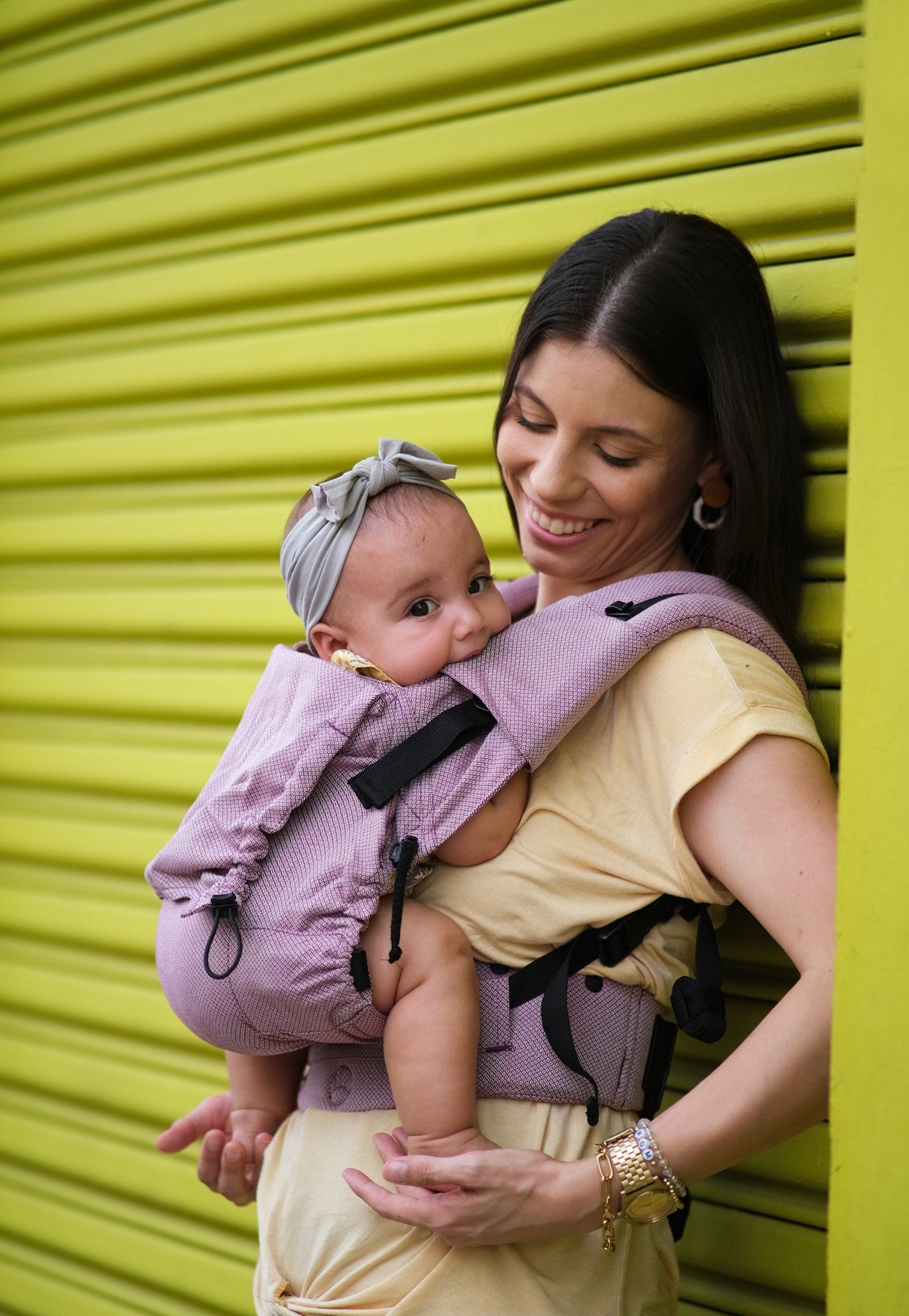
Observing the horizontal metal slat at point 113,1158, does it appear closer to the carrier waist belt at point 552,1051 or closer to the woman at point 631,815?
the woman at point 631,815

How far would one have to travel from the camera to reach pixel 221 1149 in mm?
2105

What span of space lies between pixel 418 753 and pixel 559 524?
545 millimetres

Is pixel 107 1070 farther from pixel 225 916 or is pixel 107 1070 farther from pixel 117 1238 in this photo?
pixel 225 916

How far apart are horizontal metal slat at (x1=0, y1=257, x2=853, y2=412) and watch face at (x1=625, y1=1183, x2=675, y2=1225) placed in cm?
138

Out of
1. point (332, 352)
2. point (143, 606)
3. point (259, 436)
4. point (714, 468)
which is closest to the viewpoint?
point (714, 468)

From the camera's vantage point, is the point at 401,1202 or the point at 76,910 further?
the point at 76,910

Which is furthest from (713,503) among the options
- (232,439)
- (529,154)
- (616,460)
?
(232,439)

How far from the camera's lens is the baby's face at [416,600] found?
1743 millimetres

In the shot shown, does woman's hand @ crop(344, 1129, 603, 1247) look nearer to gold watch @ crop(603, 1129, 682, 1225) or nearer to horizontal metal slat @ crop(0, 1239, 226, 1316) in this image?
gold watch @ crop(603, 1129, 682, 1225)

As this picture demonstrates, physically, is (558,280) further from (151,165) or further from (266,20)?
(151,165)

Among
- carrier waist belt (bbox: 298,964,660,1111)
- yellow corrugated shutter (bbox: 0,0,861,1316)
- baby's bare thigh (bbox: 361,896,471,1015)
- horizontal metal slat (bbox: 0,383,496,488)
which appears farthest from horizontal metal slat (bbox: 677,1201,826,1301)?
horizontal metal slat (bbox: 0,383,496,488)

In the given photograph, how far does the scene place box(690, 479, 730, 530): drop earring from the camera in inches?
76.1

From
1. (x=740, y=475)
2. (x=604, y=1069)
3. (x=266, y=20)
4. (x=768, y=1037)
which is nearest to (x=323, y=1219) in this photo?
(x=604, y=1069)

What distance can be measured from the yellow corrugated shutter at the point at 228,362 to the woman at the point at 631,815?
0.77 ft
